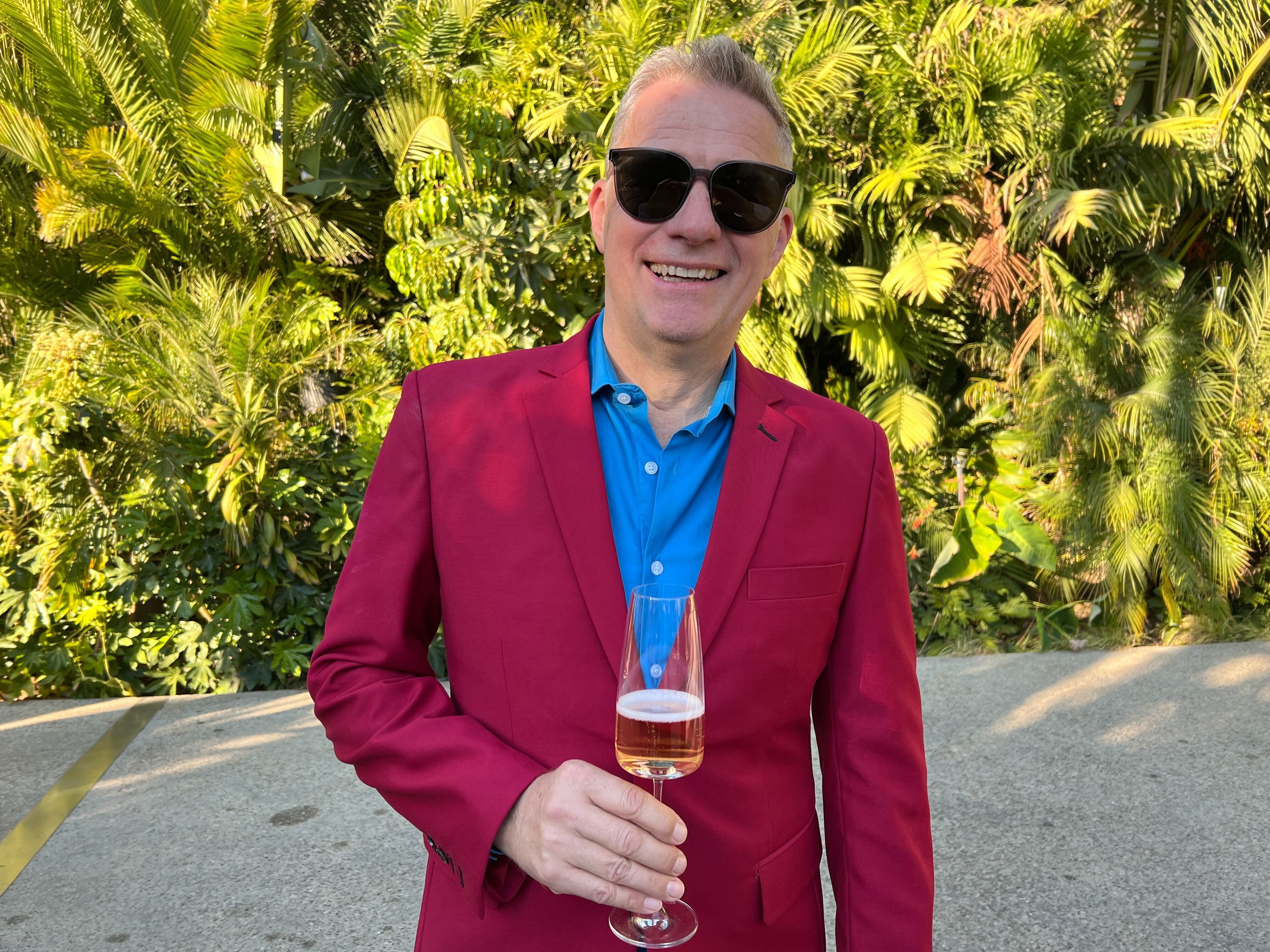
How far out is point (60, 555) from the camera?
18.0ft

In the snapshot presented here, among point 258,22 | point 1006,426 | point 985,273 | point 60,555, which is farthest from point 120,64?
point 1006,426

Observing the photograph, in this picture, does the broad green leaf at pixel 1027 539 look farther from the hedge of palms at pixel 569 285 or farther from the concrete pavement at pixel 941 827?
the concrete pavement at pixel 941 827

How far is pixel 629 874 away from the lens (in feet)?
4.06

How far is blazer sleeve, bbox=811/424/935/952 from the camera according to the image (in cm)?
161

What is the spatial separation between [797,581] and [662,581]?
204mm

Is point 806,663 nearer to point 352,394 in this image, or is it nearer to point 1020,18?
point 352,394

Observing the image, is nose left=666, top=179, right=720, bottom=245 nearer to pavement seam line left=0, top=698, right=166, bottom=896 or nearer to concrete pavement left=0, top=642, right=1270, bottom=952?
concrete pavement left=0, top=642, right=1270, bottom=952

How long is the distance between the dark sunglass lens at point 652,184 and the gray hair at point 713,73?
0.10 metres

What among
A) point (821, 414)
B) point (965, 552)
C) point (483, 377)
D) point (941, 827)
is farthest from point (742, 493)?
point (965, 552)

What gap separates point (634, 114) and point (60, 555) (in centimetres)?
490

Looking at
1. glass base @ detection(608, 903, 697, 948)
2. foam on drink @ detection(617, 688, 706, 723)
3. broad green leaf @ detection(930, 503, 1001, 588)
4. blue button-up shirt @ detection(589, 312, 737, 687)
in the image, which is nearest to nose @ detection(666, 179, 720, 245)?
blue button-up shirt @ detection(589, 312, 737, 687)

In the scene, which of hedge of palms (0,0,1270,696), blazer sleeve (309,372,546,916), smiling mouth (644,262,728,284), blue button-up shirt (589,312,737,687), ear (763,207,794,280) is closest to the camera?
blazer sleeve (309,372,546,916)

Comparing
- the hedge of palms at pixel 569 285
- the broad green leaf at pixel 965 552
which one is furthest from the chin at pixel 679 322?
the broad green leaf at pixel 965 552

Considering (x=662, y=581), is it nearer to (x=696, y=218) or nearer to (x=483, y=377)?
(x=483, y=377)
